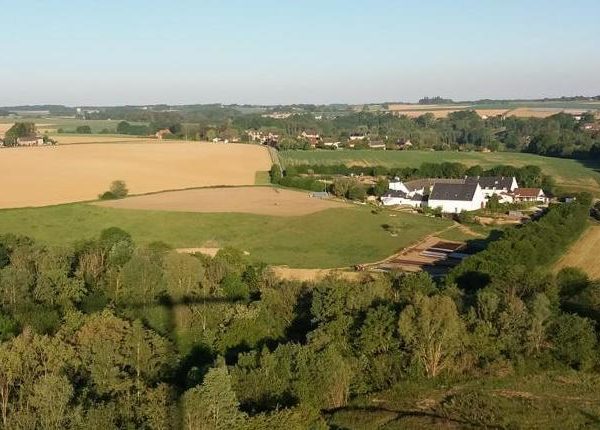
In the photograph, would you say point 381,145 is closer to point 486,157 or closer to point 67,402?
point 486,157

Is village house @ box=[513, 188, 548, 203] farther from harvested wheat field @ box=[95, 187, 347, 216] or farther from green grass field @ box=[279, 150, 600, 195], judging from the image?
harvested wheat field @ box=[95, 187, 347, 216]

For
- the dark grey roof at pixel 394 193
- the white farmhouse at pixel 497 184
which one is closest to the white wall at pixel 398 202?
the dark grey roof at pixel 394 193

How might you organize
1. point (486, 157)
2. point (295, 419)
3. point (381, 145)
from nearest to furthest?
1. point (295, 419)
2. point (486, 157)
3. point (381, 145)

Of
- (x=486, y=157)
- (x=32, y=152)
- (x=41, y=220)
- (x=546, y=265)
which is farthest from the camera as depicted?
(x=486, y=157)

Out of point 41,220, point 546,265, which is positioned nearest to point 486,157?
point 546,265

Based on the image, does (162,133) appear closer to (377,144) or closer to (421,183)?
(377,144)

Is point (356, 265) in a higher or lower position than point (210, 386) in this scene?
lower

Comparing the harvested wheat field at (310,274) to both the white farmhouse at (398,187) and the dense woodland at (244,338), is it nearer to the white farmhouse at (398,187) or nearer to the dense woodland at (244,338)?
the dense woodland at (244,338)

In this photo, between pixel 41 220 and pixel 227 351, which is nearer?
pixel 227 351
